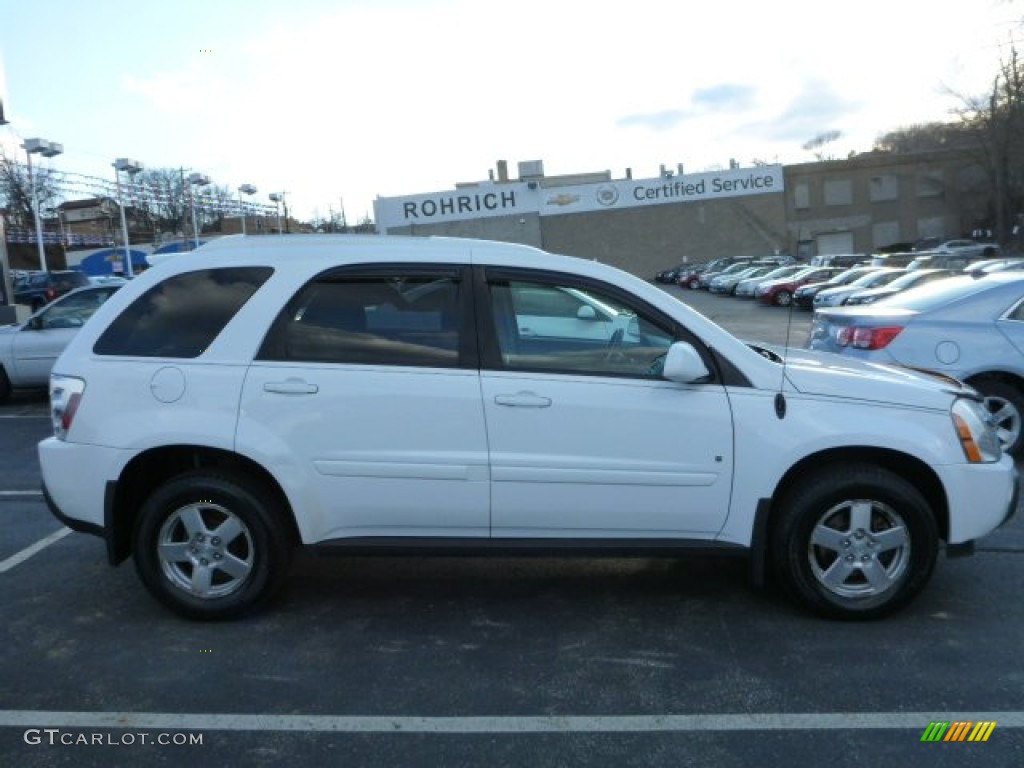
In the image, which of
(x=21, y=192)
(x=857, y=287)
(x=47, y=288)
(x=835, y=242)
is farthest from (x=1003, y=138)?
(x=21, y=192)

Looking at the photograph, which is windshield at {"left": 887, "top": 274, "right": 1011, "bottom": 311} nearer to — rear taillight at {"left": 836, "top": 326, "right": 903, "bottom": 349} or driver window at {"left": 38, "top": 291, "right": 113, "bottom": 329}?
rear taillight at {"left": 836, "top": 326, "right": 903, "bottom": 349}

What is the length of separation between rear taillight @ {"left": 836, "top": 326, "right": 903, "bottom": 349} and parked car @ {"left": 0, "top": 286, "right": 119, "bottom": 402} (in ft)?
30.0

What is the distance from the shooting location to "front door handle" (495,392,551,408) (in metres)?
3.85

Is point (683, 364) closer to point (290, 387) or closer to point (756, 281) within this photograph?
point (290, 387)

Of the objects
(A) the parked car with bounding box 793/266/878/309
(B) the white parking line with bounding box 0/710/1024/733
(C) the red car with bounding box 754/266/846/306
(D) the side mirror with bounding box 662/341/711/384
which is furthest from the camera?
(C) the red car with bounding box 754/266/846/306

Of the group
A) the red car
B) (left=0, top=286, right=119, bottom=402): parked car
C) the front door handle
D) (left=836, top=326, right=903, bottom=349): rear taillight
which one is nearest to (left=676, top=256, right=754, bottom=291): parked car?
the red car

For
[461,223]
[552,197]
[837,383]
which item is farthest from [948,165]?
[837,383]

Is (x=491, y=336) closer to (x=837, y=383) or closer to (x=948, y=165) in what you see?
(x=837, y=383)

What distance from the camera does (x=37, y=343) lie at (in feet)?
36.2

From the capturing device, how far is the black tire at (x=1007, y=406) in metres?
6.87

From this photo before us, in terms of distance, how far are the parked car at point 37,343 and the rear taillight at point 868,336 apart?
360 inches

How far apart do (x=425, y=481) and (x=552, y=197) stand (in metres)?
54.4

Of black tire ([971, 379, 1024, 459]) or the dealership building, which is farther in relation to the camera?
the dealership building

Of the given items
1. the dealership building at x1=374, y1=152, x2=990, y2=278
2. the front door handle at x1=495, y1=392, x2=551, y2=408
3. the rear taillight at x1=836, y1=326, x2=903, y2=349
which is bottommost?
the rear taillight at x1=836, y1=326, x2=903, y2=349
